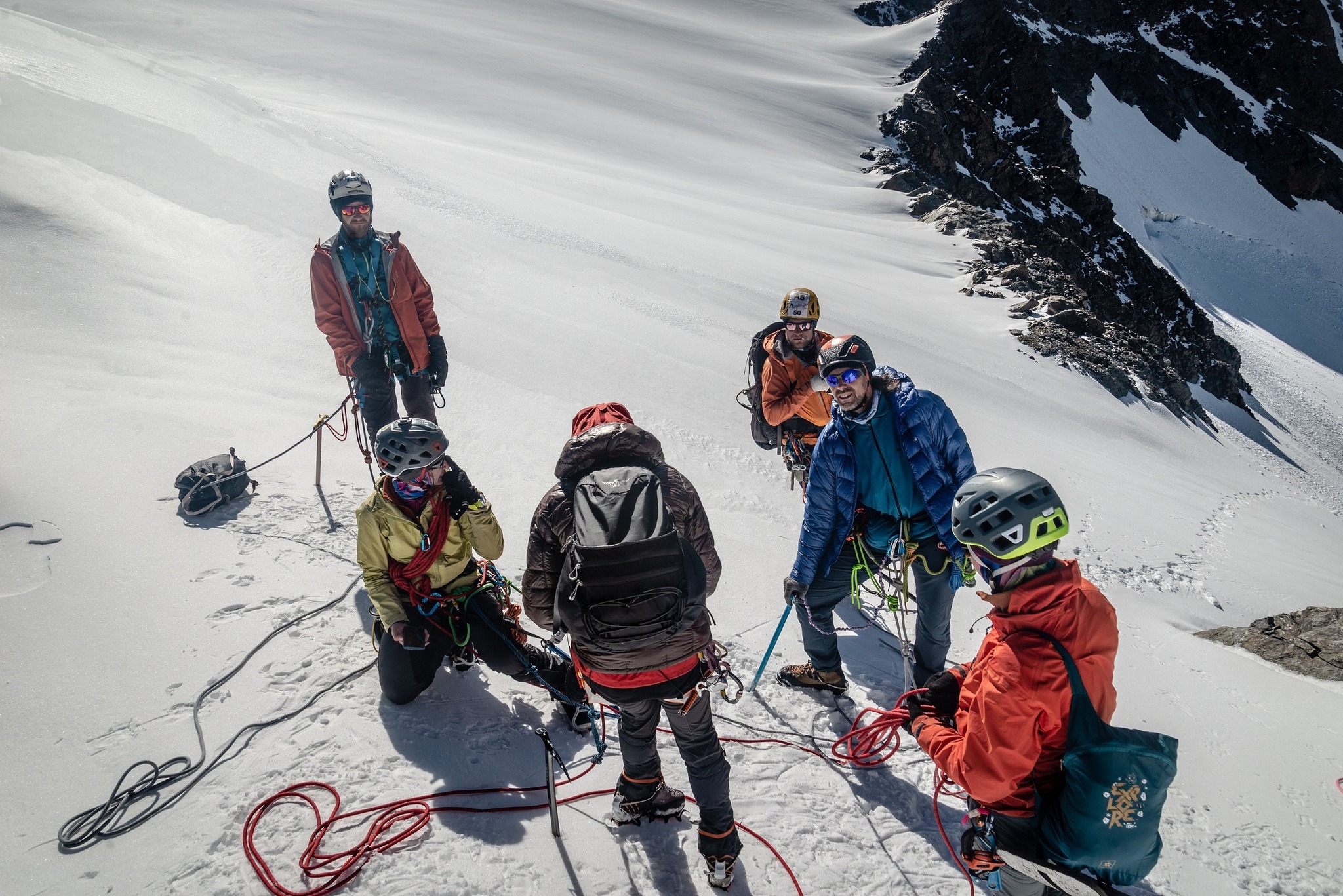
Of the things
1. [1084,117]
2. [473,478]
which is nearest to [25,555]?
[473,478]

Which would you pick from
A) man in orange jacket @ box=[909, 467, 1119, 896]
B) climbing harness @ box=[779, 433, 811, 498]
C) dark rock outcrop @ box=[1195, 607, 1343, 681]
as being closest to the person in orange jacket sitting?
climbing harness @ box=[779, 433, 811, 498]

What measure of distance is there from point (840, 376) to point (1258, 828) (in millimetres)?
3177

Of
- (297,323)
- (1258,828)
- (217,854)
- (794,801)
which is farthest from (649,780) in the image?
(297,323)

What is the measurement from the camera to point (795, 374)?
5.47 m

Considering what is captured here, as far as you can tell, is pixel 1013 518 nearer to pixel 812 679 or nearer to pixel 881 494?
pixel 881 494

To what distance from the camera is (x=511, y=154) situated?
66.1ft

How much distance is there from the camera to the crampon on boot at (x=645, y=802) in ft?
10.5

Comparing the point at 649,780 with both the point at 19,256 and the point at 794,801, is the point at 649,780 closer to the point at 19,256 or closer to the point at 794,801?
the point at 794,801

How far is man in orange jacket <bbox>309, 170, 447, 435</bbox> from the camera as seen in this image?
17.4 feet

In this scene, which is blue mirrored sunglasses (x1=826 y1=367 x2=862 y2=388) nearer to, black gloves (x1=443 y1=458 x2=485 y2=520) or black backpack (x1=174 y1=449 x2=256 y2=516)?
black gloves (x1=443 y1=458 x2=485 y2=520)

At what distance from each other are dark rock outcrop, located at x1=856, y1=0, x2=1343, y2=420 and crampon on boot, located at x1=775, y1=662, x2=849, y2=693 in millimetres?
12099

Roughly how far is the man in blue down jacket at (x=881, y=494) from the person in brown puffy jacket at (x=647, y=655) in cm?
110

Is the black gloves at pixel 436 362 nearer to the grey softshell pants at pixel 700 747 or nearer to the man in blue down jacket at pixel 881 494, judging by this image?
the man in blue down jacket at pixel 881 494

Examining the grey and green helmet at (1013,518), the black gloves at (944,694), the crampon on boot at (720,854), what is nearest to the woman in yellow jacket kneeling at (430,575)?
the crampon on boot at (720,854)
